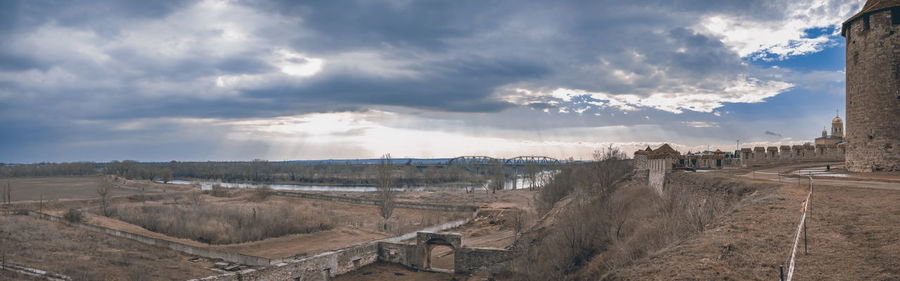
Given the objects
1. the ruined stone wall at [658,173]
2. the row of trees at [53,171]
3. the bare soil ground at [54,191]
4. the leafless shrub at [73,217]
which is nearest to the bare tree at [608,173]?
the ruined stone wall at [658,173]

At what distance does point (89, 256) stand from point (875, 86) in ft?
128

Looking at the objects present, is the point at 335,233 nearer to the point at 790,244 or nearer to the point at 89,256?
the point at 89,256

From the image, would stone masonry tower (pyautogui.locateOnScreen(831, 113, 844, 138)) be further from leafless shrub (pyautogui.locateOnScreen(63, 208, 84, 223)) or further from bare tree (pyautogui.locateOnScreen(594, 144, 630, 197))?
leafless shrub (pyautogui.locateOnScreen(63, 208, 84, 223))

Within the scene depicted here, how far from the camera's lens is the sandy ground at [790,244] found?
715 cm

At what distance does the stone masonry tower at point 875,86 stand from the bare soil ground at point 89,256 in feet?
98.3

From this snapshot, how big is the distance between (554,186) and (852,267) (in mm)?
43439

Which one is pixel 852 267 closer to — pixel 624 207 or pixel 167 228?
pixel 624 207

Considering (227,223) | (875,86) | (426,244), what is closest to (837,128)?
(875,86)

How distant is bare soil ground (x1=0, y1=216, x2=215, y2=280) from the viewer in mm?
24703

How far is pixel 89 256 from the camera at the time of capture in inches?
1126

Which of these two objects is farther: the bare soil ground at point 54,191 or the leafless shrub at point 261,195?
the bare soil ground at point 54,191

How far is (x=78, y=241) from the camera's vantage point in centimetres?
3284

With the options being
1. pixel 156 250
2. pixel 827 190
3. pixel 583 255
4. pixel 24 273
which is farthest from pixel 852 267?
pixel 156 250

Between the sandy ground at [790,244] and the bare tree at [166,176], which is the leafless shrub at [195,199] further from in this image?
the sandy ground at [790,244]
